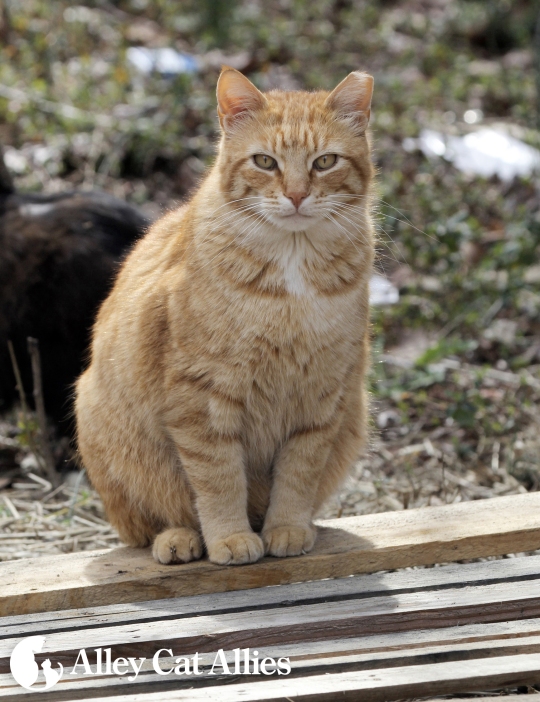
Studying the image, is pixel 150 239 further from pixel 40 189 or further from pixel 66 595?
pixel 40 189

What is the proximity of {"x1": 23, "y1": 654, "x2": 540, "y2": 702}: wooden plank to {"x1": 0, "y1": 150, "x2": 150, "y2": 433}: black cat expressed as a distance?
8.21 ft

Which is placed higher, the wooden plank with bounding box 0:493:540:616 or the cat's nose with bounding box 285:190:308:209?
the cat's nose with bounding box 285:190:308:209

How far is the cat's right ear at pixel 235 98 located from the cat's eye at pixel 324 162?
0.83 feet

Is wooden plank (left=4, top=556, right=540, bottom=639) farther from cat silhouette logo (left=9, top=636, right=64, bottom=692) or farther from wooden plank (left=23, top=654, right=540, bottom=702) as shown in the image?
wooden plank (left=23, top=654, right=540, bottom=702)

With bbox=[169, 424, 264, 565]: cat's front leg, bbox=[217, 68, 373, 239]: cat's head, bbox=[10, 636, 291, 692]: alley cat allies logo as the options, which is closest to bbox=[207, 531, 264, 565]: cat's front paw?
bbox=[169, 424, 264, 565]: cat's front leg

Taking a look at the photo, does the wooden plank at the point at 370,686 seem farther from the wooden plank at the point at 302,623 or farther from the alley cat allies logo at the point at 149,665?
the wooden plank at the point at 302,623

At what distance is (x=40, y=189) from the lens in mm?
6363

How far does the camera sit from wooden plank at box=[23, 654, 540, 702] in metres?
2.01

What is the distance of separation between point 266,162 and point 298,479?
960 mm

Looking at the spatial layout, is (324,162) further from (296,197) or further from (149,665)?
(149,665)

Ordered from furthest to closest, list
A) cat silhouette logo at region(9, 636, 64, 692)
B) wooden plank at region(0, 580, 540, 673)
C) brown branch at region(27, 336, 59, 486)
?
1. brown branch at region(27, 336, 59, 486)
2. wooden plank at region(0, 580, 540, 673)
3. cat silhouette logo at region(9, 636, 64, 692)

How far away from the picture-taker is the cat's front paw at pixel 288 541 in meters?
2.71

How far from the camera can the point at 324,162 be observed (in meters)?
2.65

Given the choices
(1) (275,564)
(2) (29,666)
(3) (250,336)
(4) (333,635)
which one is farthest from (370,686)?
(3) (250,336)
